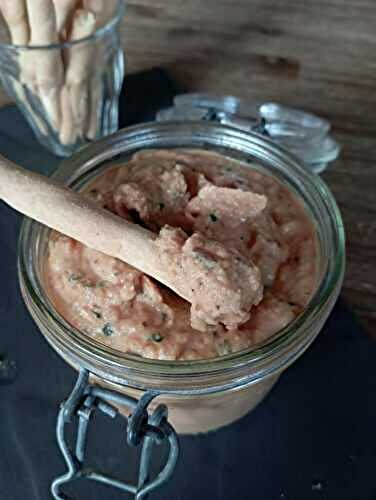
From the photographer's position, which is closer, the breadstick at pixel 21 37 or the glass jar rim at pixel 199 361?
the glass jar rim at pixel 199 361

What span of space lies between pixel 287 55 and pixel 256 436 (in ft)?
2.50

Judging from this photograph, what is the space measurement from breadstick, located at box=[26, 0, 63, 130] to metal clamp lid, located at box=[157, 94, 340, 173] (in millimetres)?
176

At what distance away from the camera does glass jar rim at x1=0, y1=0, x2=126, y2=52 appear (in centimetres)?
96

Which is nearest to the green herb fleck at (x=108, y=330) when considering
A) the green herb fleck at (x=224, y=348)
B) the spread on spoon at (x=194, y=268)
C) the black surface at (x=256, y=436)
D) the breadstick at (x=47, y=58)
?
the spread on spoon at (x=194, y=268)

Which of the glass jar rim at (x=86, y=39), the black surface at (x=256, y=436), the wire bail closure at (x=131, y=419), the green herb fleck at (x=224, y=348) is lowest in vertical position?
the black surface at (x=256, y=436)

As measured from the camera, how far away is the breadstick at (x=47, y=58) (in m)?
0.91

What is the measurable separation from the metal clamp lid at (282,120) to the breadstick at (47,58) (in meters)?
0.18

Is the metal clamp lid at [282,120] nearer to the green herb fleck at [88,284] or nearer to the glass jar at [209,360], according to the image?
the glass jar at [209,360]

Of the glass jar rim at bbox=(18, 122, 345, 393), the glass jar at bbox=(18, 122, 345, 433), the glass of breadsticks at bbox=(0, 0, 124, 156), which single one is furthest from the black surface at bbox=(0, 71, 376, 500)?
the glass of breadsticks at bbox=(0, 0, 124, 156)

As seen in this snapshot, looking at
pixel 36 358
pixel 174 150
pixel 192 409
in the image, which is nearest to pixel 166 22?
pixel 174 150

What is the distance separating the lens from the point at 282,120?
1136 mm

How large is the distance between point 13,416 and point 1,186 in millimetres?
335

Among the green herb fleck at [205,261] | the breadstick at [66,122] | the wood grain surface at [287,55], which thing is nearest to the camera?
the green herb fleck at [205,261]

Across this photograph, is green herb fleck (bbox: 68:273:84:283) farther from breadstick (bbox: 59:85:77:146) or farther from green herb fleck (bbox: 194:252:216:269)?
breadstick (bbox: 59:85:77:146)
